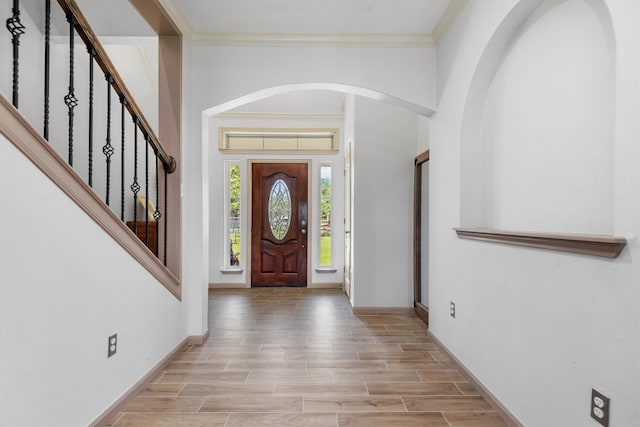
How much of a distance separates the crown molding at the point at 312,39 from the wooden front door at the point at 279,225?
262 centimetres

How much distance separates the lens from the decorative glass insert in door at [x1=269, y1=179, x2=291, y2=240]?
5637 millimetres

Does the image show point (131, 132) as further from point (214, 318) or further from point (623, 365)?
point (623, 365)

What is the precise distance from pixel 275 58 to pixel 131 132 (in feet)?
6.39

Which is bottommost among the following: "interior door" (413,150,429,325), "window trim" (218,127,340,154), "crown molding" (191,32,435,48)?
"interior door" (413,150,429,325)

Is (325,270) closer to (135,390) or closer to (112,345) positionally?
(135,390)

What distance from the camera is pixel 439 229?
3.03 meters

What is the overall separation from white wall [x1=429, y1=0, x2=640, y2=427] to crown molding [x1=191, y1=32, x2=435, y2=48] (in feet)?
1.59

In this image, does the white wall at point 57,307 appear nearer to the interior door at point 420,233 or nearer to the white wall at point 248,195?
the interior door at point 420,233

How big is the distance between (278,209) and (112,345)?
3.81m

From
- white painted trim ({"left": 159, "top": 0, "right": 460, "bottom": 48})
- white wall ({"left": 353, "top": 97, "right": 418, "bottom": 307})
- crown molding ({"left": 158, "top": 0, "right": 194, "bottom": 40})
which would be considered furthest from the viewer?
white wall ({"left": 353, "top": 97, "right": 418, "bottom": 307})

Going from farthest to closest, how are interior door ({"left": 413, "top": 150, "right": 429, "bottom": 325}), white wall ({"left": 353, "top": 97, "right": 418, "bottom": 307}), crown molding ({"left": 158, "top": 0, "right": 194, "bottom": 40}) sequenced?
white wall ({"left": 353, "top": 97, "right": 418, "bottom": 307}) < interior door ({"left": 413, "top": 150, "right": 429, "bottom": 325}) < crown molding ({"left": 158, "top": 0, "right": 194, "bottom": 40})

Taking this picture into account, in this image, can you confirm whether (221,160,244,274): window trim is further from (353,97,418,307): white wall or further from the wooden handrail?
the wooden handrail

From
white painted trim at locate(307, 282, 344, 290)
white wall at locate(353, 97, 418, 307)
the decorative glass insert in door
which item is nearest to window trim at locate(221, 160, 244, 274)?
the decorative glass insert in door

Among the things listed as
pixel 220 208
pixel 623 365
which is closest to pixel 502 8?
pixel 623 365
